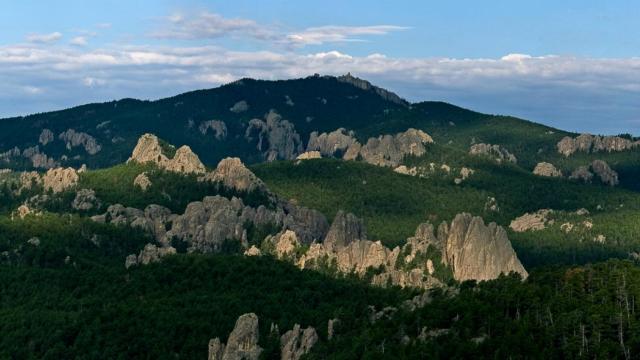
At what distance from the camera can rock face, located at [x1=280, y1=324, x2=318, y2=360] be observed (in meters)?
185

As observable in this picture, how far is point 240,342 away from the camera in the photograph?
19312cm

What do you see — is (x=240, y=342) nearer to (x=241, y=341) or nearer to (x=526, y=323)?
(x=241, y=341)

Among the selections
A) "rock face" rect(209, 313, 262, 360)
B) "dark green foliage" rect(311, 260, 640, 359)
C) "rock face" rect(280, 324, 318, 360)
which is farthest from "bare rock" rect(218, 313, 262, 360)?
"dark green foliage" rect(311, 260, 640, 359)

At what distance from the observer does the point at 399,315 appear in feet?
584

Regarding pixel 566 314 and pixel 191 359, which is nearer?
pixel 566 314

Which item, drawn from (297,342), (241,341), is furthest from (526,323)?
(241,341)

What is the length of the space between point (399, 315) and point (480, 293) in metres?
13.5

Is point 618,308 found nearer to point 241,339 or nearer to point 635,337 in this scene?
point 635,337

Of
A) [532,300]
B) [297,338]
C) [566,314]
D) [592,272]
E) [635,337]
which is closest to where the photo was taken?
[635,337]

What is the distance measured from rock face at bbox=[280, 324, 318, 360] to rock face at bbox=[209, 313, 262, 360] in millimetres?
4642

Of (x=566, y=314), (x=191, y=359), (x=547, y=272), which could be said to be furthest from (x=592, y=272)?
(x=191, y=359)

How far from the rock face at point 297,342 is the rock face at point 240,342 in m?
4.64

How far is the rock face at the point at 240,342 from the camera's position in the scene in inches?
7517

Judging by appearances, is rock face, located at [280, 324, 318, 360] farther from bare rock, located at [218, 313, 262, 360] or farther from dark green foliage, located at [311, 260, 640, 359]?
dark green foliage, located at [311, 260, 640, 359]
